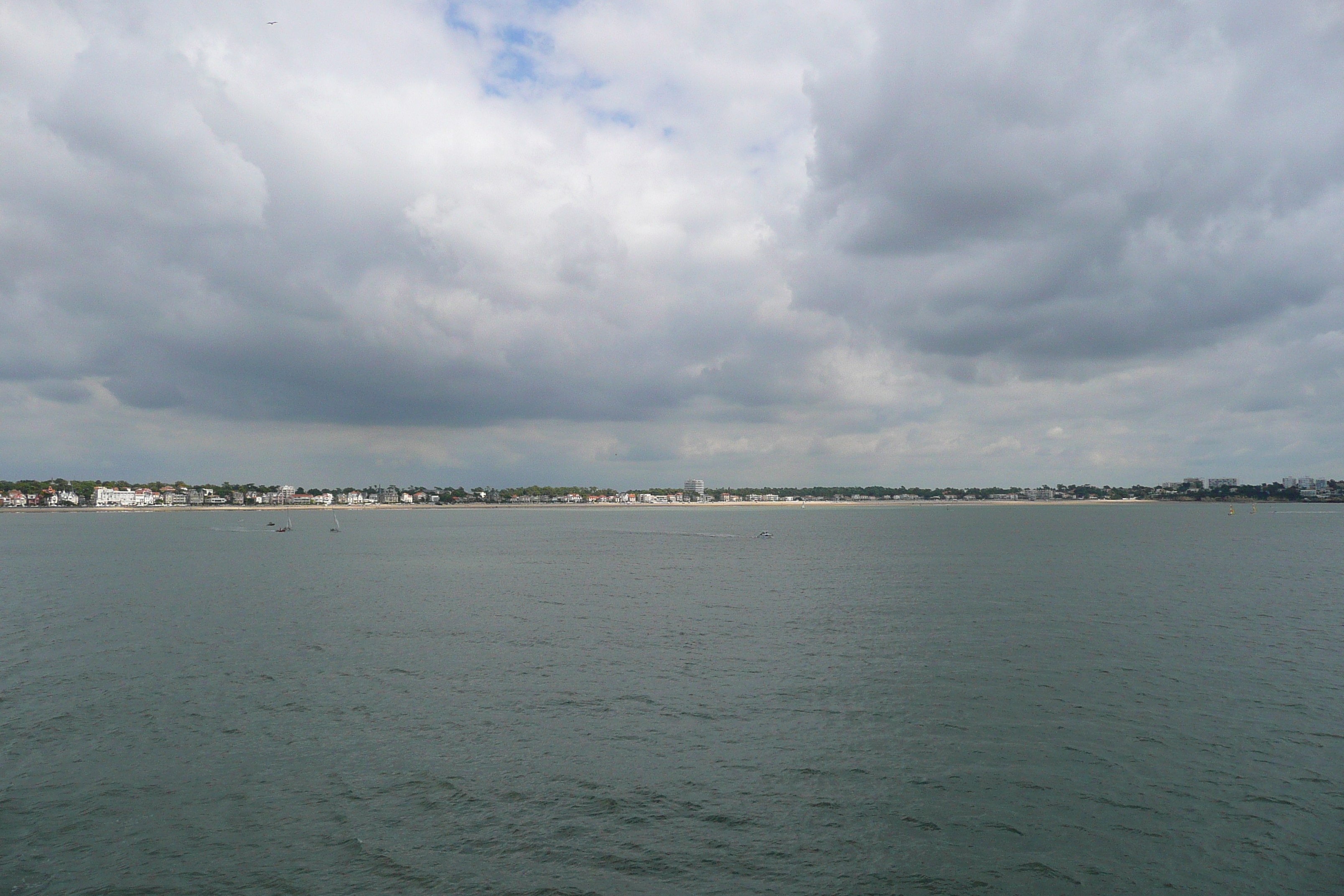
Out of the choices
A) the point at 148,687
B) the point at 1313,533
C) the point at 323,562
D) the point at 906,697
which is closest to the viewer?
the point at 906,697

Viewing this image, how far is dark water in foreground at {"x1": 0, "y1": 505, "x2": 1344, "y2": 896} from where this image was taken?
19.9 m

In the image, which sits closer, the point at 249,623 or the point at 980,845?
the point at 980,845

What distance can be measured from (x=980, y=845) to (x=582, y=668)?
2467 centimetres

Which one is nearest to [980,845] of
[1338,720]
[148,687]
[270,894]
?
[270,894]

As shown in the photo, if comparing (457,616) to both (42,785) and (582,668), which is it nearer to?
(582,668)

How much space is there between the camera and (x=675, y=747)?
28.3 metres

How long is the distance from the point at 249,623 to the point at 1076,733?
5731 cm

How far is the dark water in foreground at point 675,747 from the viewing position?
65.3 ft

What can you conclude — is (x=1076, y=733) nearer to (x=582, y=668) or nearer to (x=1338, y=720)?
(x=1338, y=720)

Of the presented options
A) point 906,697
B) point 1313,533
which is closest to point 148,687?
point 906,697

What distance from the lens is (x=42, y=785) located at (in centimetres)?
2488

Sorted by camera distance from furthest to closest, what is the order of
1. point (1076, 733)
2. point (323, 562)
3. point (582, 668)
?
point (323, 562), point (582, 668), point (1076, 733)

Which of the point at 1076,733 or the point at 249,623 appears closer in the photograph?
the point at 1076,733

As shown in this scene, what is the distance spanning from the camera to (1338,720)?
31.4 metres
